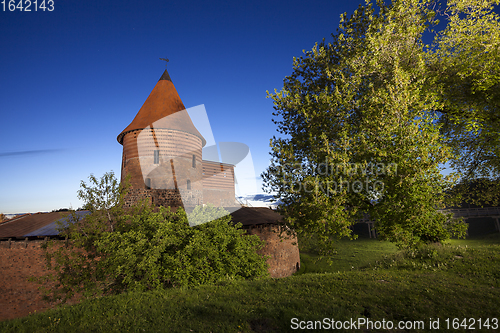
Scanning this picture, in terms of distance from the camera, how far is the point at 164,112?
24469mm

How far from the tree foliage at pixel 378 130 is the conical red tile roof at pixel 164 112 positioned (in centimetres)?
1387

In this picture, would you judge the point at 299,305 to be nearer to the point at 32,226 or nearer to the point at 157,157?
the point at 157,157

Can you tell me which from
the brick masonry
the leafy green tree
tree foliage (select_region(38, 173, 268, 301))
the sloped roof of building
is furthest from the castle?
the leafy green tree

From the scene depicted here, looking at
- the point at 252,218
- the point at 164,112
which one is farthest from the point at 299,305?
the point at 164,112

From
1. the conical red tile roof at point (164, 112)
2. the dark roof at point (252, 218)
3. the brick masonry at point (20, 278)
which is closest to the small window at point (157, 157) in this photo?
the conical red tile roof at point (164, 112)

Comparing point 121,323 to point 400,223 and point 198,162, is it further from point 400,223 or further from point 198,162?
point 198,162

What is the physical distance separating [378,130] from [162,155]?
1829cm

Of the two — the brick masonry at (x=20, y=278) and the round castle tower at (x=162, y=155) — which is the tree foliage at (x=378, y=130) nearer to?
the round castle tower at (x=162, y=155)

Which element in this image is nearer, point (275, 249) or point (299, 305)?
point (299, 305)

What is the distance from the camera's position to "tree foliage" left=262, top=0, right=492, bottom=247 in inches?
367

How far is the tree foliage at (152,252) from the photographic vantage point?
34.0 feet

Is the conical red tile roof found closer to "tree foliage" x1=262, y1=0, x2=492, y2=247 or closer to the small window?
the small window

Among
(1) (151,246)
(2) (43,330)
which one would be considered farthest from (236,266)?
(2) (43,330)

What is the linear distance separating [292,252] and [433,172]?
49.8 ft
